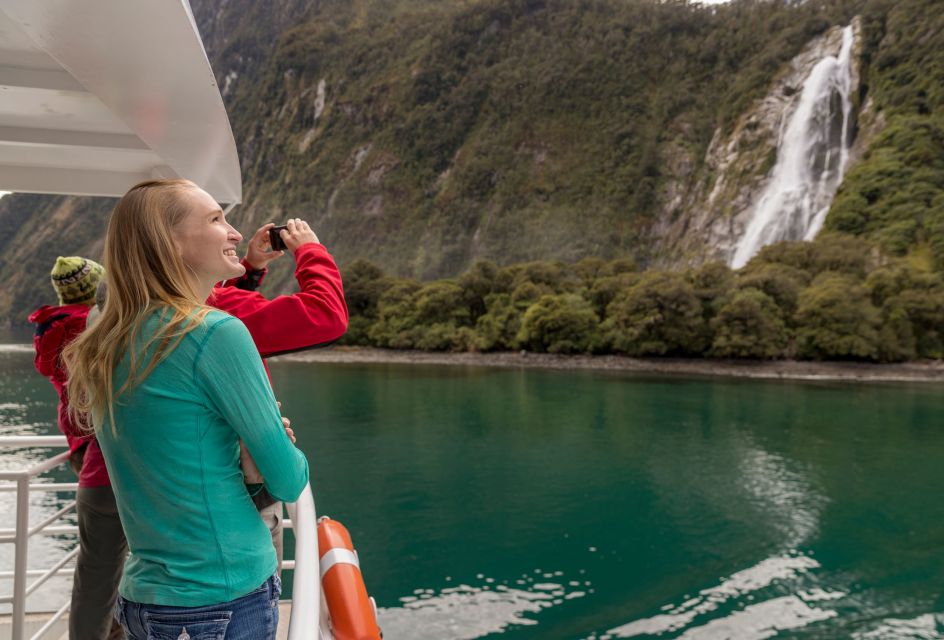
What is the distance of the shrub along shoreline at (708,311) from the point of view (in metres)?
37.6

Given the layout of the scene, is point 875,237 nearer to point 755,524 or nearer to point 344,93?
point 755,524

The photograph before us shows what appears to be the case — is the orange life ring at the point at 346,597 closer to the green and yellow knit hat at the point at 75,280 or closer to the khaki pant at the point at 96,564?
the khaki pant at the point at 96,564

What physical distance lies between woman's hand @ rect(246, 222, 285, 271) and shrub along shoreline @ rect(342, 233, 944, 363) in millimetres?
39871

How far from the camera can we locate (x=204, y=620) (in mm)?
1233

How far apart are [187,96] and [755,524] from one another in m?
11.9

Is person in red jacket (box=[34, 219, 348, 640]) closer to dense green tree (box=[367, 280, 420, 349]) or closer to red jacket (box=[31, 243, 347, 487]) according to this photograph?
red jacket (box=[31, 243, 347, 487])

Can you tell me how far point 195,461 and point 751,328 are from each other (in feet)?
136

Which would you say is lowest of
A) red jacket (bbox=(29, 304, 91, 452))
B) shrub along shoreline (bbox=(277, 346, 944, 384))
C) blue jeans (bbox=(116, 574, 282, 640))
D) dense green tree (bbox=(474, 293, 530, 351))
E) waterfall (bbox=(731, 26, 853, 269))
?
shrub along shoreline (bbox=(277, 346, 944, 384))

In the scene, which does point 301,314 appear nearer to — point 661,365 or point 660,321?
point 661,365

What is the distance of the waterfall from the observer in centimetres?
5259

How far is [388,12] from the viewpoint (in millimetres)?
139000

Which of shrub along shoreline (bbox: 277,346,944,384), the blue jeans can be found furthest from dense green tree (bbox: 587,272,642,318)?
the blue jeans

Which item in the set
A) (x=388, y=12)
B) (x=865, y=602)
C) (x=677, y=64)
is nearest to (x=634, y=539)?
(x=865, y=602)

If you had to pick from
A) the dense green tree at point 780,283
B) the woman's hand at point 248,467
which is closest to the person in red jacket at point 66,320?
the woman's hand at point 248,467
